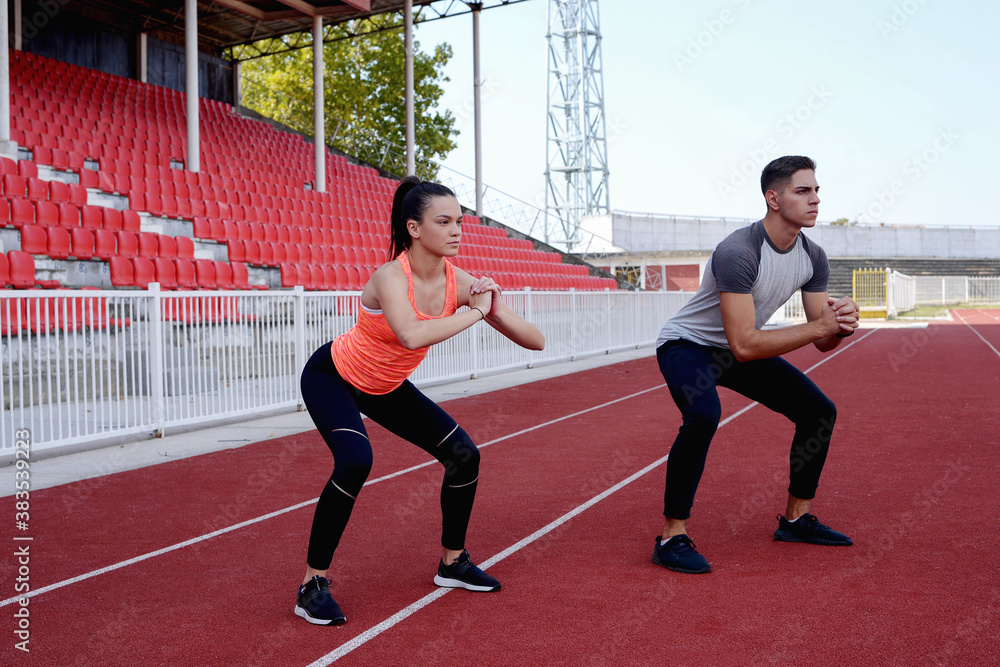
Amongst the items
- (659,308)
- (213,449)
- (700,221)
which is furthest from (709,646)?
(700,221)

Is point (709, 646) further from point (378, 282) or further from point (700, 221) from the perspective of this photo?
point (700, 221)

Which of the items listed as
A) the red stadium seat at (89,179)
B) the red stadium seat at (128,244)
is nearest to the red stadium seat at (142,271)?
the red stadium seat at (128,244)

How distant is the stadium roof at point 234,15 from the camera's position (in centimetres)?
→ 2222

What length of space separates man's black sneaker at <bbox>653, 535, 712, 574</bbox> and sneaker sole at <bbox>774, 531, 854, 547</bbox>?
0.70m

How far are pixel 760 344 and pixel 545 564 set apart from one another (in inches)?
59.0

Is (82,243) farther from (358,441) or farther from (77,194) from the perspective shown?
(358,441)

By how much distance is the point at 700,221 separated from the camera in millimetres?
58812

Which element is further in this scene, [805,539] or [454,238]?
[805,539]

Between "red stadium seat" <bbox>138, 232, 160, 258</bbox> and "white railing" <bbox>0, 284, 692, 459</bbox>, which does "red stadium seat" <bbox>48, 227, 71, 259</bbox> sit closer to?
"red stadium seat" <bbox>138, 232, 160, 258</bbox>

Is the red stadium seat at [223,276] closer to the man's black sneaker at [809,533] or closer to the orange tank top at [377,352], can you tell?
the orange tank top at [377,352]

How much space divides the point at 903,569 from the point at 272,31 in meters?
27.9

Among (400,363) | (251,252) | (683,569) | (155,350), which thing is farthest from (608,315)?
(400,363)

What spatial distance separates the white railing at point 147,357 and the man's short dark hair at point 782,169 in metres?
5.71

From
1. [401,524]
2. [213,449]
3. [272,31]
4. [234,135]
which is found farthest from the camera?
[272,31]
